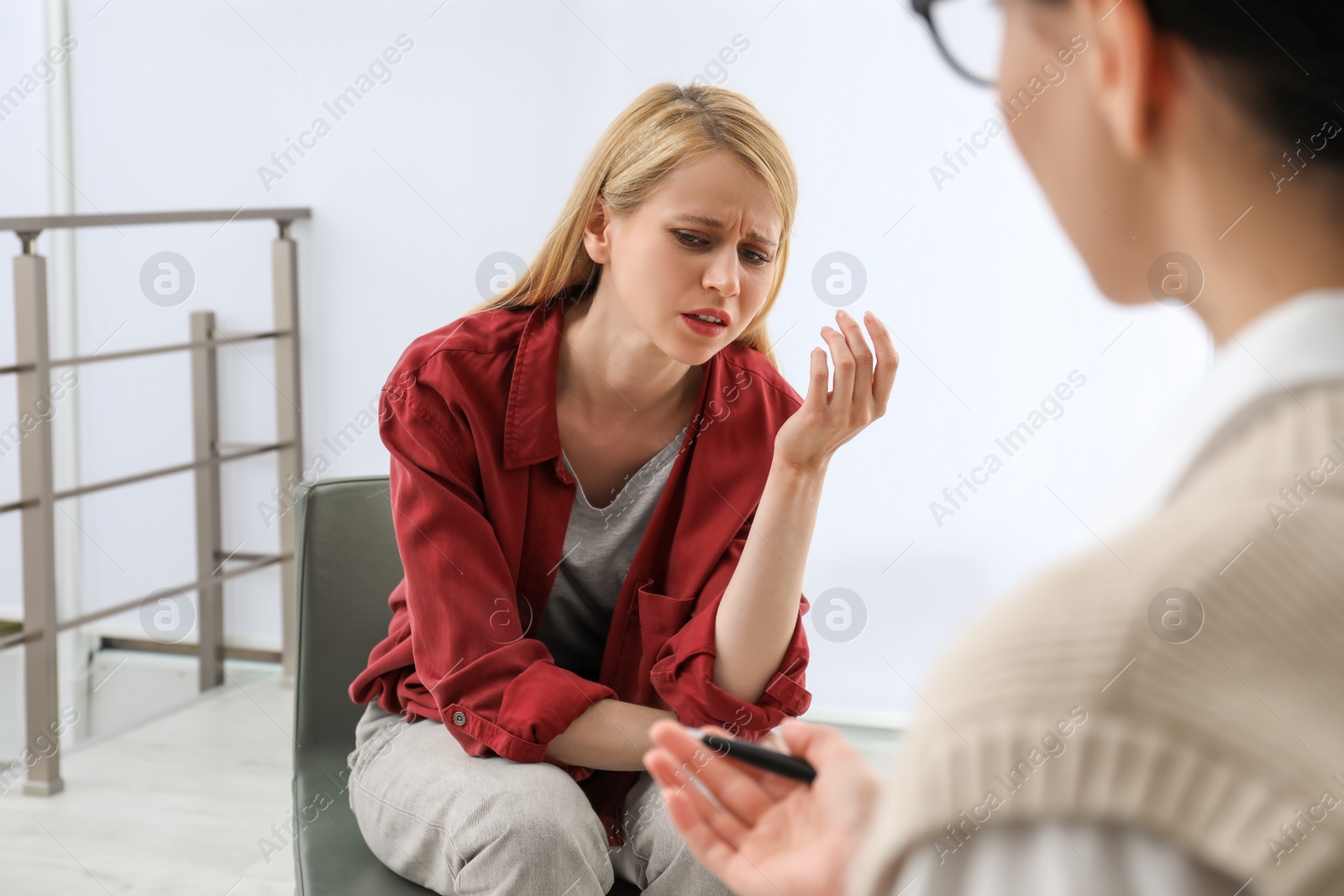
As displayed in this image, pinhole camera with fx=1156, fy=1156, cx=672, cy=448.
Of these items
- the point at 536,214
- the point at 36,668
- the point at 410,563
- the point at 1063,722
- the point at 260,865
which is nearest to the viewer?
the point at 1063,722

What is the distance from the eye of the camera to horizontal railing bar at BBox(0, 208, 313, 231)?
2.21m

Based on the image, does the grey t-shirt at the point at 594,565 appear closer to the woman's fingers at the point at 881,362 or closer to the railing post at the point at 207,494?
the woman's fingers at the point at 881,362

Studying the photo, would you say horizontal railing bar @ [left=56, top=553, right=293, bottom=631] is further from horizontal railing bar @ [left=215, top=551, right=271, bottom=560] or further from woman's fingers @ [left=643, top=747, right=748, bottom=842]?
woman's fingers @ [left=643, top=747, right=748, bottom=842]

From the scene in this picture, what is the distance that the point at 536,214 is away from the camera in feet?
9.05

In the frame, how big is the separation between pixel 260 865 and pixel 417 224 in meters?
1.51

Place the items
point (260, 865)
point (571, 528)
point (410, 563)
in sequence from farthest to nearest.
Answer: point (260, 865) → point (571, 528) → point (410, 563)

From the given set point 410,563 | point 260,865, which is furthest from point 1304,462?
point 260,865

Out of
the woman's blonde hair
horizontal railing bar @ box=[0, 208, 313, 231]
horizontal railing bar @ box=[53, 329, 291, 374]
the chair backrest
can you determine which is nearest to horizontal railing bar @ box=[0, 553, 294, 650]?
horizontal railing bar @ box=[53, 329, 291, 374]

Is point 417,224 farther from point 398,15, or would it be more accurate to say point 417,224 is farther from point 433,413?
point 433,413

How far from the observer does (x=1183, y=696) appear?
0.99 ft

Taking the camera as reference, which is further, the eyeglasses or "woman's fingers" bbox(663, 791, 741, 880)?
"woman's fingers" bbox(663, 791, 741, 880)

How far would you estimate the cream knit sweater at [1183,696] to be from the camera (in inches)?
11.7

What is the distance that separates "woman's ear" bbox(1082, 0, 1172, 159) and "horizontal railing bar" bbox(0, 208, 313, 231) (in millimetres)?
2231

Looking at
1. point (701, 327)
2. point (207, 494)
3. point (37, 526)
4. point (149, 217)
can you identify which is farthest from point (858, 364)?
point (207, 494)
